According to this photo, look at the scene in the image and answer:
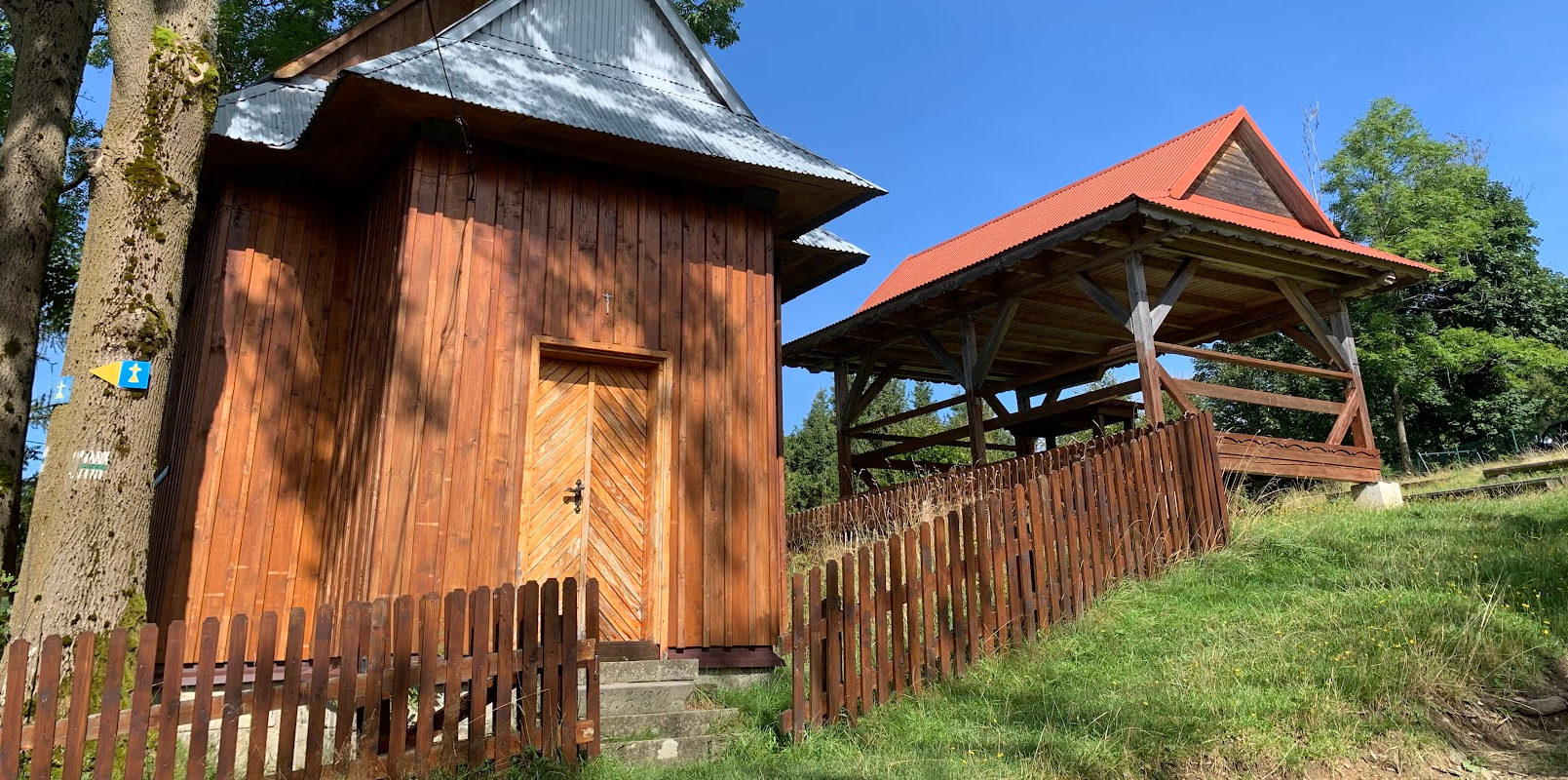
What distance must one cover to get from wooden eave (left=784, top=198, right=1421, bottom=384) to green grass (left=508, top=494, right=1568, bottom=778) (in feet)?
15.5

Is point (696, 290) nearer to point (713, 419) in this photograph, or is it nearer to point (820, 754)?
point (713, 419)

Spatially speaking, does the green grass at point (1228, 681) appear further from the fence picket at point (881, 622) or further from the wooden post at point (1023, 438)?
the wooden post at point (1023, 438)

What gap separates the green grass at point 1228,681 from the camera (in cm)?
443

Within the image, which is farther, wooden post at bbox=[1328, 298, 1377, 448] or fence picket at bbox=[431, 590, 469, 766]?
wooden post at bbox=[1328, 298, 1377, 448]

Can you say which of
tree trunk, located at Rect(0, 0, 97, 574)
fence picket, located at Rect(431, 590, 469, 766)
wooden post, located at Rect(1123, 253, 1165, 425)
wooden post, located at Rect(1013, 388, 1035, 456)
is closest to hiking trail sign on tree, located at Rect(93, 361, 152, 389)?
fence picket, located at Rect(431, 590, 469, 766)

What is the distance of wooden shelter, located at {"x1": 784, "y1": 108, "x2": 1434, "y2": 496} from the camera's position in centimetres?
1068

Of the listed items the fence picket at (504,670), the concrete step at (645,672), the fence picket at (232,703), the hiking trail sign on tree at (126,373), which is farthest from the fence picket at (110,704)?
the concrete step at (645,672)

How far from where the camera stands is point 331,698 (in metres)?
4.34

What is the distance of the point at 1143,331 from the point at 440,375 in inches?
305

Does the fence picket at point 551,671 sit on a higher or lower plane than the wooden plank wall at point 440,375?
lower

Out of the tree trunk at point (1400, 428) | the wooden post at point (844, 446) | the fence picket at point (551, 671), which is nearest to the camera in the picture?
the fence picket at point (551, 671)

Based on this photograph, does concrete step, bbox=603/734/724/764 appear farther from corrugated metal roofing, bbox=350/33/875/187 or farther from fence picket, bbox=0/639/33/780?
corrugated metal roofing, bbox=350/33/875/187

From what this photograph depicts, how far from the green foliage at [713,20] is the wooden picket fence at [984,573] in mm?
12401

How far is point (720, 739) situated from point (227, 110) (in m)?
6.16
